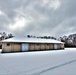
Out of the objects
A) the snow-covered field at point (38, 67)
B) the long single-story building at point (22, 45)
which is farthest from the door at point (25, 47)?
the snow-covered field at point (38, 67)

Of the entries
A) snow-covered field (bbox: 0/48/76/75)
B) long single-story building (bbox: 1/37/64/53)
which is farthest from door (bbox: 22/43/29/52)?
snow-covered field (bbox: 0/48/76/75)

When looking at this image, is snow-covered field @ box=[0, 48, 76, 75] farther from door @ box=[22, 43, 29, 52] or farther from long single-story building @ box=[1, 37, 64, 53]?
door @ box=[22, 43, 29, 52]

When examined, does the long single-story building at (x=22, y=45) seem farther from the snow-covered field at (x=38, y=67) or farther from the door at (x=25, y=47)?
the snow-covered field at (x=38, y=67)

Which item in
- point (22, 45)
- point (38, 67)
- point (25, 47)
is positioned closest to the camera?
point (38, 67)

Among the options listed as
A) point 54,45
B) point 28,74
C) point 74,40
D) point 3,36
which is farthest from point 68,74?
point 74,40

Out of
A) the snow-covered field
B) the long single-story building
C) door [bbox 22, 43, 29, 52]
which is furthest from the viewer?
door [bbox 22, 43, 29, 52]

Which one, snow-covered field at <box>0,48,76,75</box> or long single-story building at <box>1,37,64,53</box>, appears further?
long single-story building at <box>1,37,64,53</box>

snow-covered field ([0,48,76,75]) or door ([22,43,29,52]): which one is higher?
door ([22,43,29,52])

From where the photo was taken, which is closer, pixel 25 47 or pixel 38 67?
pixel 38 67

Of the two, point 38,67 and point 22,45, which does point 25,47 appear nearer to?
point 22,45

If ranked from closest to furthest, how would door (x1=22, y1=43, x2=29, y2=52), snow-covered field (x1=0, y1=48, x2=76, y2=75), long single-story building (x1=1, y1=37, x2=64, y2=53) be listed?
1. snow-covered field (x1=0, y1=48, x2=76, y2=75)
2. long single-story building (x1=1, y1=37, x2=64, y2=53)
3. door (x1=22, y1=43, x2=29, y2=52)

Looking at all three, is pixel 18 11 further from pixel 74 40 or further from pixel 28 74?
pixel 74 40

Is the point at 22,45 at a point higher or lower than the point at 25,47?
higher

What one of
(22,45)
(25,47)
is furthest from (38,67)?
(25,47)
